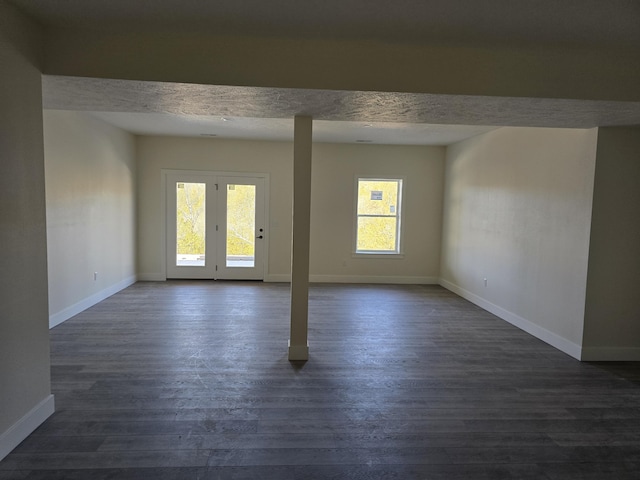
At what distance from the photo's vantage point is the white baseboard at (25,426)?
86.9 inches

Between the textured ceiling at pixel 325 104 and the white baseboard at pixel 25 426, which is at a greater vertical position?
the textured ceiling at pixel 325 104

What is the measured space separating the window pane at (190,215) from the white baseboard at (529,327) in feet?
16.2

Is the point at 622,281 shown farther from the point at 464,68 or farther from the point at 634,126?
the point at 464,68

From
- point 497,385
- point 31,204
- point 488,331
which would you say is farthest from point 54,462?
point 488,331

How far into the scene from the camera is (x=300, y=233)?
12.0ft

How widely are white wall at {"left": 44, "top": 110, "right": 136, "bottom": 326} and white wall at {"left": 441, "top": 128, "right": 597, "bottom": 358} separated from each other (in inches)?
224

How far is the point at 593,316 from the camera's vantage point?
12.7 feet

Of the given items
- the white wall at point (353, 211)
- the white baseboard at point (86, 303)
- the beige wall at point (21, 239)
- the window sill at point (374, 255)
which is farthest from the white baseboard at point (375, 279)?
the beige wall at point (21, 239)

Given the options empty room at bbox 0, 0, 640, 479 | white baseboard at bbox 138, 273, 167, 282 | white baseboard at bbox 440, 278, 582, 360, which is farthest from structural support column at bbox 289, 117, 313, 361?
white baseboard at bbox 138, 273, 167, 282

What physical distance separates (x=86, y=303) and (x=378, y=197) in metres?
5.29

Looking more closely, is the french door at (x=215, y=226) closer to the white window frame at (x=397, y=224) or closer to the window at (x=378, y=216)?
the white window frame at (x=397, y=224)

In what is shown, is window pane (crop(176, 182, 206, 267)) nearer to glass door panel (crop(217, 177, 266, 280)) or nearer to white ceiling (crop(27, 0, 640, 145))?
glass door panel (crop(217, 177, 266, 280))

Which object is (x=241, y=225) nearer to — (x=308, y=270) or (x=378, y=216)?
(x=378, y=216)

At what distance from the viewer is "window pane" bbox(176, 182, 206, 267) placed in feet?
24.1
